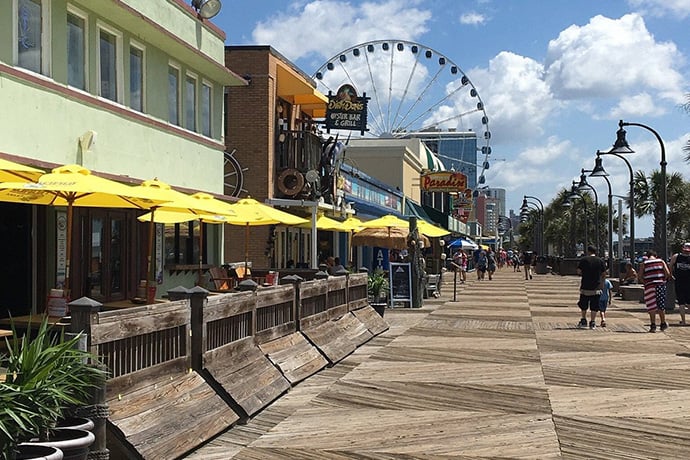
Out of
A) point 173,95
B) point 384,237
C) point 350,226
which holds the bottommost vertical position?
point 384,237

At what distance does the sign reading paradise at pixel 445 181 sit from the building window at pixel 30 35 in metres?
38.9

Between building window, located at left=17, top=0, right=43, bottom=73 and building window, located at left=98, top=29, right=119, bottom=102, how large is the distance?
2.02 metres

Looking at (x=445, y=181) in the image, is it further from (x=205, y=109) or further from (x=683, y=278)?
(x=683, y=278)

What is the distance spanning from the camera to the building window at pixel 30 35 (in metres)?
12.6

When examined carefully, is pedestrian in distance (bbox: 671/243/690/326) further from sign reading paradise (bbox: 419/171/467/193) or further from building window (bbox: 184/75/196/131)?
sign reading paradise (bbox: 419/171/467/193)

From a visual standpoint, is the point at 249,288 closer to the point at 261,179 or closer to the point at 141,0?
the point at 141,0

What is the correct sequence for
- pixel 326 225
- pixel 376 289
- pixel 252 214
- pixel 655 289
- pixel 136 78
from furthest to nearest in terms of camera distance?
1. pixel 326 225
2. pixel 376 289
3. pixel 655 289
4. pixel 252 214
5. pixel 136 78

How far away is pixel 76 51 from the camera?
1439 cm

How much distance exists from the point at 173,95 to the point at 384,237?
9698 mm

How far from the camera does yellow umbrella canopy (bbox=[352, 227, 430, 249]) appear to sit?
2653 cm

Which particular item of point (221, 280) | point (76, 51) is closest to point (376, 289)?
point (221, 280)

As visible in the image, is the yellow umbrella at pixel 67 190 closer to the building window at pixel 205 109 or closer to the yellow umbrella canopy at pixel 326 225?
the building window at pixel 205 109

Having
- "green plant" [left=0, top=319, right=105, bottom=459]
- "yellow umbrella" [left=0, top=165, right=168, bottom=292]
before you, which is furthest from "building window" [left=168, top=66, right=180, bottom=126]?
"green plant" [left=0, top=319, right=105, bottom=459]

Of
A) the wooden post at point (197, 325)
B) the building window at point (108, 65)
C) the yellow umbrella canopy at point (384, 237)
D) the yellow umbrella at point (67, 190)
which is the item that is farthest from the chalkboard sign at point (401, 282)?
the wooden post at point (197, 325)
